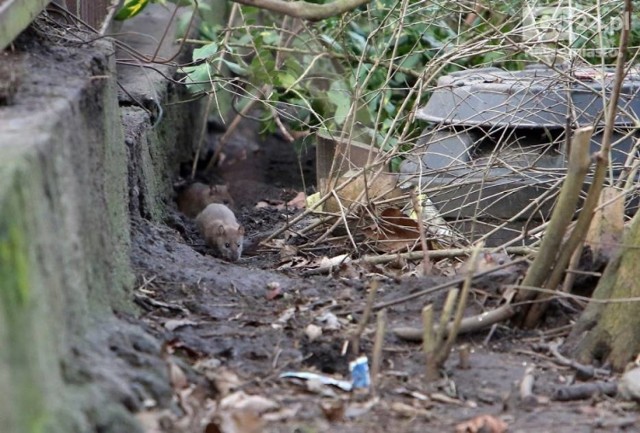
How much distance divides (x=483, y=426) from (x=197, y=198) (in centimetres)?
512

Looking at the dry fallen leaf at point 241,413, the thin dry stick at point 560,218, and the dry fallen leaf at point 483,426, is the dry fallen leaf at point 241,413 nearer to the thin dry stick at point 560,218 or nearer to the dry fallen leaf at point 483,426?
the dry fallen leaf at point 483,426

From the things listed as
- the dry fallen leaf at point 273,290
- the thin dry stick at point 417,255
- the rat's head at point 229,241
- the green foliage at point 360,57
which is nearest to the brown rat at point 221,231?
the rat's head at point 229,241

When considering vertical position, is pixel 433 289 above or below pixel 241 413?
above

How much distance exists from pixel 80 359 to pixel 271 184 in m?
6.37

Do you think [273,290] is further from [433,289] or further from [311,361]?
[433,289]

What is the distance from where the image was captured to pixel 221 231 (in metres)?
6.89

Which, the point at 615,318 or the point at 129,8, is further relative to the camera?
the point at 129,8

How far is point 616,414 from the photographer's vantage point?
3.49m

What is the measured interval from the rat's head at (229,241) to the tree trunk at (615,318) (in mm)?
2806

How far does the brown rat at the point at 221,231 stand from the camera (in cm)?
648

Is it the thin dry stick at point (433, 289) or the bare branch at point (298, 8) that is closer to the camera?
the thin dry stick at point (433, 289)

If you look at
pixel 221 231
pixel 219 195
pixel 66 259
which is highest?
pixel 66 259

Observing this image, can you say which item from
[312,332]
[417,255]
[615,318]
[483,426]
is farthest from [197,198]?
[483,426]

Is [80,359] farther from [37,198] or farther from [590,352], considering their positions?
[590,352]
